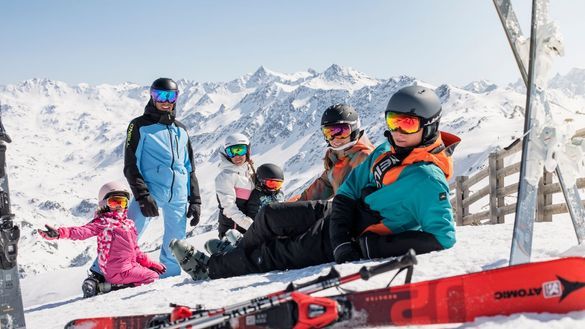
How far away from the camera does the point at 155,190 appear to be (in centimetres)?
673

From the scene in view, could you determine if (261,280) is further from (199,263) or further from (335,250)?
(199,263)

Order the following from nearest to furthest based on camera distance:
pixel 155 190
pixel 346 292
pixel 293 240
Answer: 1. pixel 346 292
2. pixel 293 240
3. pixel 155 190

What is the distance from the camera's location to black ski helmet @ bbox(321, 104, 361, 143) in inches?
201

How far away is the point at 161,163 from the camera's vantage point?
22.0ft

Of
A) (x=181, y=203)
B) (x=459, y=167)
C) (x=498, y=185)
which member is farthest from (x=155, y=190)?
(x=459, y=167)

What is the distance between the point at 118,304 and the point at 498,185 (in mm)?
7340

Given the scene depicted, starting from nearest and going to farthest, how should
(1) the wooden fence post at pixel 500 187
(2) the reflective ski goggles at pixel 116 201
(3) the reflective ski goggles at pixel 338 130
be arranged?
(3) the reflective ski goggles at pixel 338 130, (2) the reflective ski goggles at pixel 116 201, (1) the wooden fence post at pixel 500 187

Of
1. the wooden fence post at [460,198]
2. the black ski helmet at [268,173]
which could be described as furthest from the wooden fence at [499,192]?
the black ski helmet at [268,173]

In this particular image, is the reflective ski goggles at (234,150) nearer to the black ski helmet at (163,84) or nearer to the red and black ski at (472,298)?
the black ski helmet at (163,84)

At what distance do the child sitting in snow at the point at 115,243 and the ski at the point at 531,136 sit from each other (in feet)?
13.4

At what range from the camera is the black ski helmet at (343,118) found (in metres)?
5.10

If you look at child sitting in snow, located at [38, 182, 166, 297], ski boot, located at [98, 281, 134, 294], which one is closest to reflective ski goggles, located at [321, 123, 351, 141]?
child sitting in snow, located at [38, 182, 166, 297]

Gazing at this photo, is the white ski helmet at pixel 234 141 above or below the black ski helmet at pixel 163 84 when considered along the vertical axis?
below

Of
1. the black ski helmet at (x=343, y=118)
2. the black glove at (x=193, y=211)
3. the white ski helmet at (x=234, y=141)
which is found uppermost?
the white ski helmet at (x=234, y=141)
